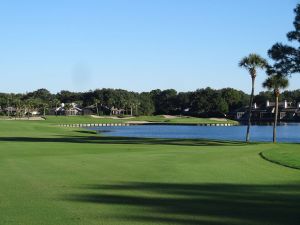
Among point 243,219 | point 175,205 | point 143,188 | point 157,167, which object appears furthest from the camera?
point 157,167

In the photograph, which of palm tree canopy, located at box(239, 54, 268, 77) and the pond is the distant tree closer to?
palm tree canopy, located at box(239, 54, 268, 77)

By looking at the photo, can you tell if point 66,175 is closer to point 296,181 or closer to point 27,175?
point 27,175

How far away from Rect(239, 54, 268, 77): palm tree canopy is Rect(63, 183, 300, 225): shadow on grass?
39.7 m

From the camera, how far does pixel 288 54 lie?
4181 cm

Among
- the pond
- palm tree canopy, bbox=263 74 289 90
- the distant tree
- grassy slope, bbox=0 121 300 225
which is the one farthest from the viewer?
the pond

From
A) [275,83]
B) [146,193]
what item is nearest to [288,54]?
[275,83]

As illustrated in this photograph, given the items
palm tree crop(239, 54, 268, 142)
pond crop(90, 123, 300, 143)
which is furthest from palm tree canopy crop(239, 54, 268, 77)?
pond crop(90, 123, 300, 143)

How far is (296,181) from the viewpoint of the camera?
1691 centimetres

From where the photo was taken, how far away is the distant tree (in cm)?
4084

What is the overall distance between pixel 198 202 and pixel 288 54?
31.7 metres

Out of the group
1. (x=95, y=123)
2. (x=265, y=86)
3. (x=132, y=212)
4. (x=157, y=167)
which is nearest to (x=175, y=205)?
(x=132, y=212)

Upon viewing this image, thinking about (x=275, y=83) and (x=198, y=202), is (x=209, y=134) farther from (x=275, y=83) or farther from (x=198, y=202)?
(x=198, y=202)

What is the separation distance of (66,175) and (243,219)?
8.76 meters

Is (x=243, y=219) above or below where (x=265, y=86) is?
below
